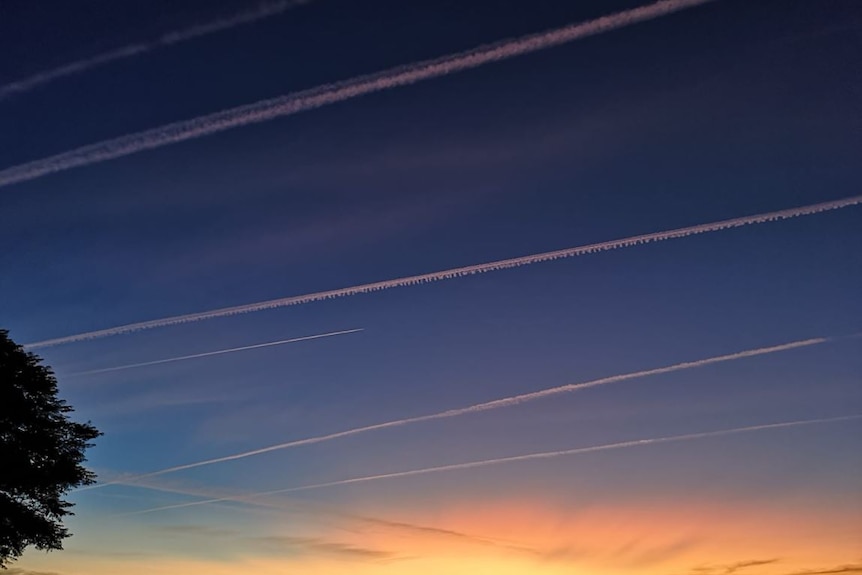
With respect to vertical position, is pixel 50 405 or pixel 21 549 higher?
pixel 50 405

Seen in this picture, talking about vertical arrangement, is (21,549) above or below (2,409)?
below

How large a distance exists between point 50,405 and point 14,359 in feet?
7.60

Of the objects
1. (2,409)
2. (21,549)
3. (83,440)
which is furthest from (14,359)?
(21,549)

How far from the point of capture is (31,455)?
3322 cm

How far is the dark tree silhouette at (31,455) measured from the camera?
32469 millimetres

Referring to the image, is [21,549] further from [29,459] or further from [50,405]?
[50,405]

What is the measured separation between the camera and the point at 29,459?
1304 inches

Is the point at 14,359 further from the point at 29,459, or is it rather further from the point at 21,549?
the point at 21,549

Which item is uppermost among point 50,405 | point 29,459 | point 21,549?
point 50,405

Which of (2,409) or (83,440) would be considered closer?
(2,409)

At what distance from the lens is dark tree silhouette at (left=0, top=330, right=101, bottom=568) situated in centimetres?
3247

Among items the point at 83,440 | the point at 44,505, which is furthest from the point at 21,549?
the point at 83,440

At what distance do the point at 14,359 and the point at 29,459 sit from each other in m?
3.89

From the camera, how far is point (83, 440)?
34.9m
